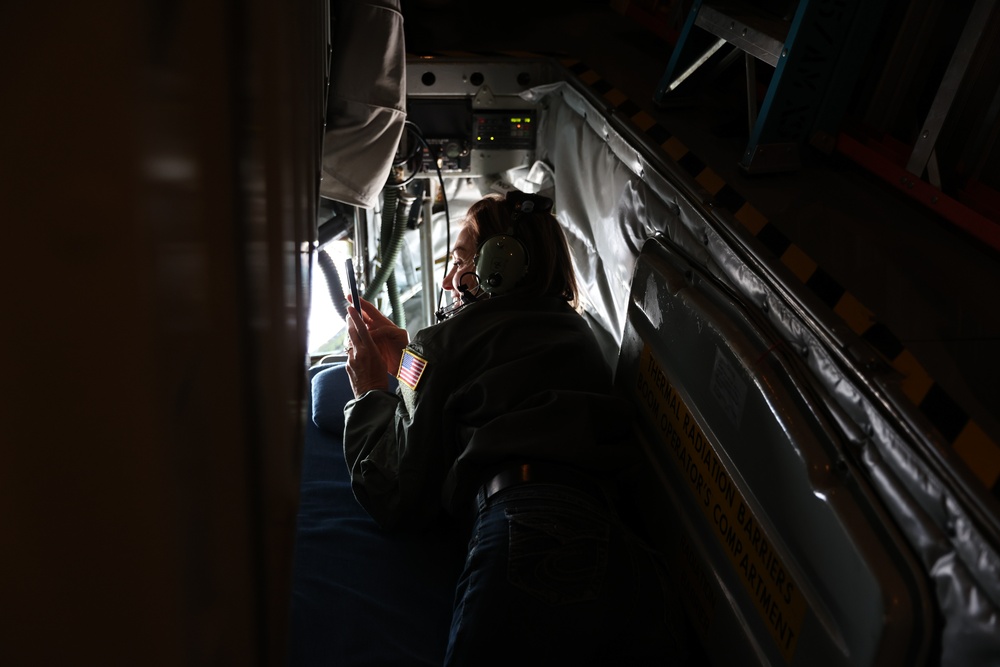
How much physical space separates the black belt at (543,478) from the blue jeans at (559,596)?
79 mm

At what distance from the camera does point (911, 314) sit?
1.62 meters

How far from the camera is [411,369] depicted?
235 centimetres

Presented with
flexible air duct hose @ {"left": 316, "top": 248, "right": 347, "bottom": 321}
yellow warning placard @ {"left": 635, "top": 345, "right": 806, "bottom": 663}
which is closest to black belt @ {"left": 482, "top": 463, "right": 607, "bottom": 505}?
yellow warning placard @ {"left": 635, "top": 345, "right": 806, "bottom": 663}

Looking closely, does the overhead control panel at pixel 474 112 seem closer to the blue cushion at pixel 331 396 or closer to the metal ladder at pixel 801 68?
the blue cushion at pixel 331 396

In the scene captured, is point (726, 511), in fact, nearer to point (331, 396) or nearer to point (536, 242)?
point (536, 242)

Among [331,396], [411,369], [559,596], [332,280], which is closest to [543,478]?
[559,596]

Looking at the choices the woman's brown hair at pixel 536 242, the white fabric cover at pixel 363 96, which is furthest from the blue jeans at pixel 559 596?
the white fabric cover at pixel 363 96

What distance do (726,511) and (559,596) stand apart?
41cm

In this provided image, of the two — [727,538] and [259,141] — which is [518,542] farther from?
[259,141]

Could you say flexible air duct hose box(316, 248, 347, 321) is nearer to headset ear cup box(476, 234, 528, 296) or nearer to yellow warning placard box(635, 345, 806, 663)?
headset ear cup box(476, 234, 528, 296)

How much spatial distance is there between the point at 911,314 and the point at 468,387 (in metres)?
1.09

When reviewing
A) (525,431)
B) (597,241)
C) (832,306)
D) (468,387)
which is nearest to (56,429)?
(832,306)

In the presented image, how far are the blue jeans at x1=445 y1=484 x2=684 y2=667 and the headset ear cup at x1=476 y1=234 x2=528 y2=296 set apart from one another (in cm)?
75

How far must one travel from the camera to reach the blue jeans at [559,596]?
1.71m
